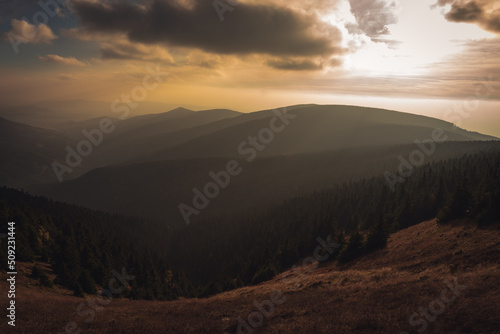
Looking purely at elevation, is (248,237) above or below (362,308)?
below

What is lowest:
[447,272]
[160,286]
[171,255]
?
[171,255]

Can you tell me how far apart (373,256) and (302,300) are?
24.0 meters

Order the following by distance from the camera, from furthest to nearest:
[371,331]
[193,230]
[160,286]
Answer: [193,230] < [160,286] < [371,331]

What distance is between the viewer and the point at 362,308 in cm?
1925

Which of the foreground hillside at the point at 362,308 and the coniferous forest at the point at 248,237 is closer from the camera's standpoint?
the foreground hillside at the point at 362,308

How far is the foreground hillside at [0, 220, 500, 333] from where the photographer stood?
1557 centimetres

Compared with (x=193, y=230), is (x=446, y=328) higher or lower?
higher

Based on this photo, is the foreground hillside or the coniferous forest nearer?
the foreground hillside

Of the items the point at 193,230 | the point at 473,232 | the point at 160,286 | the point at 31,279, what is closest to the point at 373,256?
the point at 473,232

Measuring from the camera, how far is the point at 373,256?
42406 millimetres

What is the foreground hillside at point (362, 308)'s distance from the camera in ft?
51.1

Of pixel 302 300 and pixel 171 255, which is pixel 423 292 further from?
pixel 171 255

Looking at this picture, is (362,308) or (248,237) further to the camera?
(248,237)

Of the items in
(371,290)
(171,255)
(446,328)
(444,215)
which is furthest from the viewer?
(171,255)
